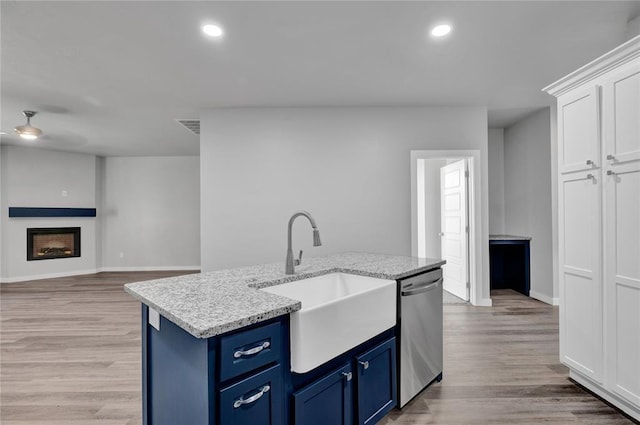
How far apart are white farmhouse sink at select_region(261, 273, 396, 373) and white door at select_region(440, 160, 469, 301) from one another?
2.74 metres

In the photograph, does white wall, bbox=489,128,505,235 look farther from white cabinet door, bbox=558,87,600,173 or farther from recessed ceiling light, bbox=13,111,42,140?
recessed ceiling light, bbox=13,111,42,140

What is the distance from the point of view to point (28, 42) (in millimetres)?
2484

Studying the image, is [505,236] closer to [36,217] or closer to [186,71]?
[186,71]

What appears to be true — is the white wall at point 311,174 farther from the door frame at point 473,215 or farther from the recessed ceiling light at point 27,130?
the recessed ceiling light at point 27,130

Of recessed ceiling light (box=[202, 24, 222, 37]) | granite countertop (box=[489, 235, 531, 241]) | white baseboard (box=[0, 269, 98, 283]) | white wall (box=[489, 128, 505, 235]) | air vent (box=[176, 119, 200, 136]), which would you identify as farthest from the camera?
white baseboard (box=[0, 269, 98, 283])

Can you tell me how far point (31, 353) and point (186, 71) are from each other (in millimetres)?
3019

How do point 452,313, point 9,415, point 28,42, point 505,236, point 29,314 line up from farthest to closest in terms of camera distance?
point 505,236, point 29,314, point 452,313, point 28,42, point 9,415

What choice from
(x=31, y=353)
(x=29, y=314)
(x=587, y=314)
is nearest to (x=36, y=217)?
(x=29, y=314)

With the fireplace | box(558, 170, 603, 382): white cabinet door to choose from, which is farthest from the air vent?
box(558, 170, 603, 382): white cabinet door

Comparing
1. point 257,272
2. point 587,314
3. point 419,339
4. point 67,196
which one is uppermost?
point 67,196

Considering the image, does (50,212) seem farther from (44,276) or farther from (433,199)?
(433,199)

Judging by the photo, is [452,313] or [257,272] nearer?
[257,272]

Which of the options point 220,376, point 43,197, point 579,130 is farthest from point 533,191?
point 43,197

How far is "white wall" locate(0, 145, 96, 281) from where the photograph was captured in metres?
6.09
